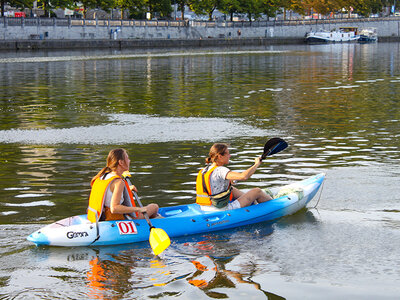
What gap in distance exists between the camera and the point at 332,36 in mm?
132250

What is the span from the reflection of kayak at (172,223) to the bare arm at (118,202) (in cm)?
25

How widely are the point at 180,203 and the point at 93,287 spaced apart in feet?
13.1

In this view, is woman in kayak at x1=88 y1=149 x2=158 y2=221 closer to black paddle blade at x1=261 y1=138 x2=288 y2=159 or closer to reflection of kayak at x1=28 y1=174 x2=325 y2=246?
reflection of kayak at x1=28 y1=174 x2=325 y2=246

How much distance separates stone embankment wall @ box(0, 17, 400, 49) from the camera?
8600 cm

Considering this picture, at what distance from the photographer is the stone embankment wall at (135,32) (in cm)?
8600

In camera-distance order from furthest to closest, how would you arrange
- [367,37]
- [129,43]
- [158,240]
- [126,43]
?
[367,37] < [129,43] < [126,43] < [158,240]

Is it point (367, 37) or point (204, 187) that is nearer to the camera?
point (204, 187)

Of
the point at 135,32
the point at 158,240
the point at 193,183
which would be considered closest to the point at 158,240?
the point at 158,240

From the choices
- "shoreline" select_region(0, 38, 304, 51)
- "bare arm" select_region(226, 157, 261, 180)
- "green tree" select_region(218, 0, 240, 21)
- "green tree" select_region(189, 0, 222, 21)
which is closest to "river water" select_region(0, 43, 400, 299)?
"bare arm" select_region(226, 157, 261, 180)

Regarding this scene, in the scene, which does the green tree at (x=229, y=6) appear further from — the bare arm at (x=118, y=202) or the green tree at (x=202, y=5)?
the bare arm at (x=118, y=202)

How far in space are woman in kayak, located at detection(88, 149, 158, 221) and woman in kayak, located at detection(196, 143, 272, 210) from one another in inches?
45.4

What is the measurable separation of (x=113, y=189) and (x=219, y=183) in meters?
1.76

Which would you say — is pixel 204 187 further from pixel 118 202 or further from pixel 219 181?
pixel 118 202

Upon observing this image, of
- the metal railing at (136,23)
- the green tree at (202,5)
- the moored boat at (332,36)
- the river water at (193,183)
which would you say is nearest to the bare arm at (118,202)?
the river water at (193,183)
